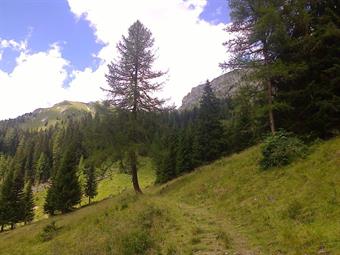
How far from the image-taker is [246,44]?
23.0 m

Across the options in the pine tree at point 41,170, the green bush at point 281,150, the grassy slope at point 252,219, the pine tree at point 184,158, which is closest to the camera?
the grassy slope at point 252,219

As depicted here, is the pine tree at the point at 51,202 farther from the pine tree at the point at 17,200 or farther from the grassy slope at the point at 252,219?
the grassy slope at the point at 252,219

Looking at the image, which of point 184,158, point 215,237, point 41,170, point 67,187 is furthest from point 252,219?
point 41,170

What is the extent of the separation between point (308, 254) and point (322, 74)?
14.5 meters

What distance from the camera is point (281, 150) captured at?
63.6 feet

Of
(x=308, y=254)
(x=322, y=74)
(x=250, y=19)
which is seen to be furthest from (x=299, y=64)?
(x=308, y=254)

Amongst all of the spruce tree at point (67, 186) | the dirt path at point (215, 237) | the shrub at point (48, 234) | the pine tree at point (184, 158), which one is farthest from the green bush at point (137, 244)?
the pine tree at point (184, 158)

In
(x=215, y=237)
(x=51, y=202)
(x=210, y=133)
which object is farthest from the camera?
(x=51, y=202)

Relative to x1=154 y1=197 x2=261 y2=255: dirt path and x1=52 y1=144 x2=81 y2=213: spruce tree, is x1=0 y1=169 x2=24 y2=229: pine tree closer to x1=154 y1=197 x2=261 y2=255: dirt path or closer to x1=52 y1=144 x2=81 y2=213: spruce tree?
x1=52 y1=144 x2=81 y2=213: spruce tree

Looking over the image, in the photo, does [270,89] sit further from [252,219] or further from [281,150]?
[252,219]

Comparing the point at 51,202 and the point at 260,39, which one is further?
the point at 51,202

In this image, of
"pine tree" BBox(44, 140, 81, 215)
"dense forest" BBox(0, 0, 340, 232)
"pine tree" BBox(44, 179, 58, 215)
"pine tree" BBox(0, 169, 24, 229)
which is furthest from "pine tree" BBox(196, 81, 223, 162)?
"pine tree" BBox(0, 169, 24, 229)

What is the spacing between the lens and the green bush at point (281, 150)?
18.9 meters

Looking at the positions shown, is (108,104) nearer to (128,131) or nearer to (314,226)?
(128,131)
